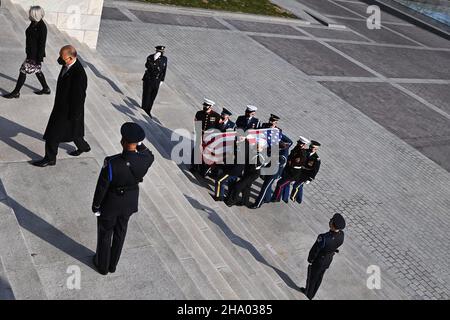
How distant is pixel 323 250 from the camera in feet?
23.5

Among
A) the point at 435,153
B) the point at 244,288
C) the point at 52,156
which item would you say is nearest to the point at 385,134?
the point at 435,153

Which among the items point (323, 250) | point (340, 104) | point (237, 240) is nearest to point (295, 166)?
point (237, 240)

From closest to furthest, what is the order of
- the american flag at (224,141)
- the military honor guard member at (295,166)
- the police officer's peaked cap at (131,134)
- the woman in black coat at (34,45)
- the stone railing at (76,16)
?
the police officer's peaked cap at (131,134) → the woman in black coat at (34,45) → the american flag at (224,141) → the military honor guard member at (295,166) → the stone railing at (76,16)

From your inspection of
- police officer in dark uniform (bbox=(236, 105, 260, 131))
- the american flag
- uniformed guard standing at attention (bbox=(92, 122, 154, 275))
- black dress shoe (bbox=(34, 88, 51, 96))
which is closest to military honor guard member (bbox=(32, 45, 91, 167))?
uniformed guard standing at attention (bbox=(92, 122, 154, 275))

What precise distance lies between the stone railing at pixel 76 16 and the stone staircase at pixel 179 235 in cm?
268

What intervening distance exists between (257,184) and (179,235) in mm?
3787

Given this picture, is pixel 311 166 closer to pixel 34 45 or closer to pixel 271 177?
pixel 271 177

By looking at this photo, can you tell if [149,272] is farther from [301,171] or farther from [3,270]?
[301,171]

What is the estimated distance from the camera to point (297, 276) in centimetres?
834

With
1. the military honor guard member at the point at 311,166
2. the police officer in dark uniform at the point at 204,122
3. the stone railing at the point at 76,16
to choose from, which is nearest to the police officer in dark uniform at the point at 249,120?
the police officer in dark uniform at the point at 204,122

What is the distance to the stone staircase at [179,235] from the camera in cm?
561

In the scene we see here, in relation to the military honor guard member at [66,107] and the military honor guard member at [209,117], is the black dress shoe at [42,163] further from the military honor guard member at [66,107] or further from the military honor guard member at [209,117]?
the military honor guard member at [209,117]

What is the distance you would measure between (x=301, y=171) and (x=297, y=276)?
2.14 metres

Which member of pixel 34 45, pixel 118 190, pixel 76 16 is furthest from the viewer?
pixel 76 16
